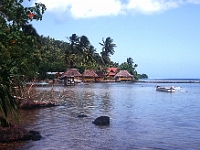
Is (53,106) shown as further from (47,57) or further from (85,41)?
(85,41)

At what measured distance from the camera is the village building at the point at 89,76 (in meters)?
76.9

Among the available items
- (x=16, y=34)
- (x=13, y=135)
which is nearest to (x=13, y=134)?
(x=13, y=135)

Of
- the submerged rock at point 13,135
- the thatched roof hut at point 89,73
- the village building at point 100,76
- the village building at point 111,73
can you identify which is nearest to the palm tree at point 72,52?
the thatched roof hut at point 89,73

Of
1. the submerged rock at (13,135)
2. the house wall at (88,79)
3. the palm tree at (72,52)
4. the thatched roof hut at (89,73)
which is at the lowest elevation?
the submerged rock at (13,135)

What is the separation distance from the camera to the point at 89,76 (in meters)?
77.9

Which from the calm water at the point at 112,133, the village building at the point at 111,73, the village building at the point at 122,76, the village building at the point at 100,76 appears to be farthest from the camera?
the village building at the point at 111,73

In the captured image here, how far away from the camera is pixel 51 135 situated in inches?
500

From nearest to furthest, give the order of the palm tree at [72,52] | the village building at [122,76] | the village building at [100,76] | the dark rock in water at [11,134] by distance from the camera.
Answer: the dark rock in water at [11,134] < the palm tree at [72,52] < the village building at [100,76] < the village building at [122,76]

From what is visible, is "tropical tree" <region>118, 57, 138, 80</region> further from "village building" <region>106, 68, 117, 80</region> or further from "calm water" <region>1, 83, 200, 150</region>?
"calm water" <region>1, 83, 200, 150</region>

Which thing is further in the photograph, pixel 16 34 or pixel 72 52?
pixel 72 52

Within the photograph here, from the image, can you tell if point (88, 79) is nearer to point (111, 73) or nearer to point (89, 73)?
point (89, 73)

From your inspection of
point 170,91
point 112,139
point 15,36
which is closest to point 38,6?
point 15,36

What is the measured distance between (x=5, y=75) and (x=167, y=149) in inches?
260

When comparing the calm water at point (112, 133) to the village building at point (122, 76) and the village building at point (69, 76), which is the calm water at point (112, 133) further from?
the village building at point (122, 76)
